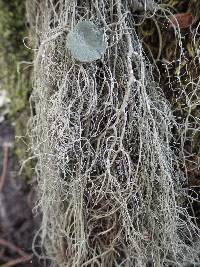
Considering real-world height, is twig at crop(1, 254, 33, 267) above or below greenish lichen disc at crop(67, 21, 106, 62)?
below

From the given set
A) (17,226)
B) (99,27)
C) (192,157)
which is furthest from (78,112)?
(17,226)

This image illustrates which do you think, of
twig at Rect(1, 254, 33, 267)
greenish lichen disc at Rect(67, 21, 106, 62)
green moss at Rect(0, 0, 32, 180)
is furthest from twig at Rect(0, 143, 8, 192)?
greenish lichen disc at Rect(67, 21, 106, 62)

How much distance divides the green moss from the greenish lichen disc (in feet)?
0.92

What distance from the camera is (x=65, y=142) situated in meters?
0.90

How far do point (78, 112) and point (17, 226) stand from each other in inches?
22.2

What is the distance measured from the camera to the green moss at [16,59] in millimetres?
1113

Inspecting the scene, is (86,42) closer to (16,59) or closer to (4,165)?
(16,59)

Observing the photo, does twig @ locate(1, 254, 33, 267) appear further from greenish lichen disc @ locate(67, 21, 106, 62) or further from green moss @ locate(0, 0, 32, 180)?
greenish lichen disc @ locate(67, 21, 106, 62)

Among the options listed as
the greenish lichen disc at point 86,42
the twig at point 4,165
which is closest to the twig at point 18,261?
the twig at point 4,165

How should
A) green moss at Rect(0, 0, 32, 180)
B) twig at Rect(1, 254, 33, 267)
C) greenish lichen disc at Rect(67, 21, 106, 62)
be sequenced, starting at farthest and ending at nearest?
twig at Rect(1, 254, 33, 267)
green moss at Rect(0, 0, 32, 180)
greenish lichen disc at Rect(67, 21, 106, 62)

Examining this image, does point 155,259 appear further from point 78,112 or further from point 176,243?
point 78,112

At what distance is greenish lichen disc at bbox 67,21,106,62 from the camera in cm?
84

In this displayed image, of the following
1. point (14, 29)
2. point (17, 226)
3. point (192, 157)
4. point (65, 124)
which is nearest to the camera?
point (65, 124)

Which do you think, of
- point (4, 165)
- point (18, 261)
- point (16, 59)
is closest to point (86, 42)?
point (16, 59)
